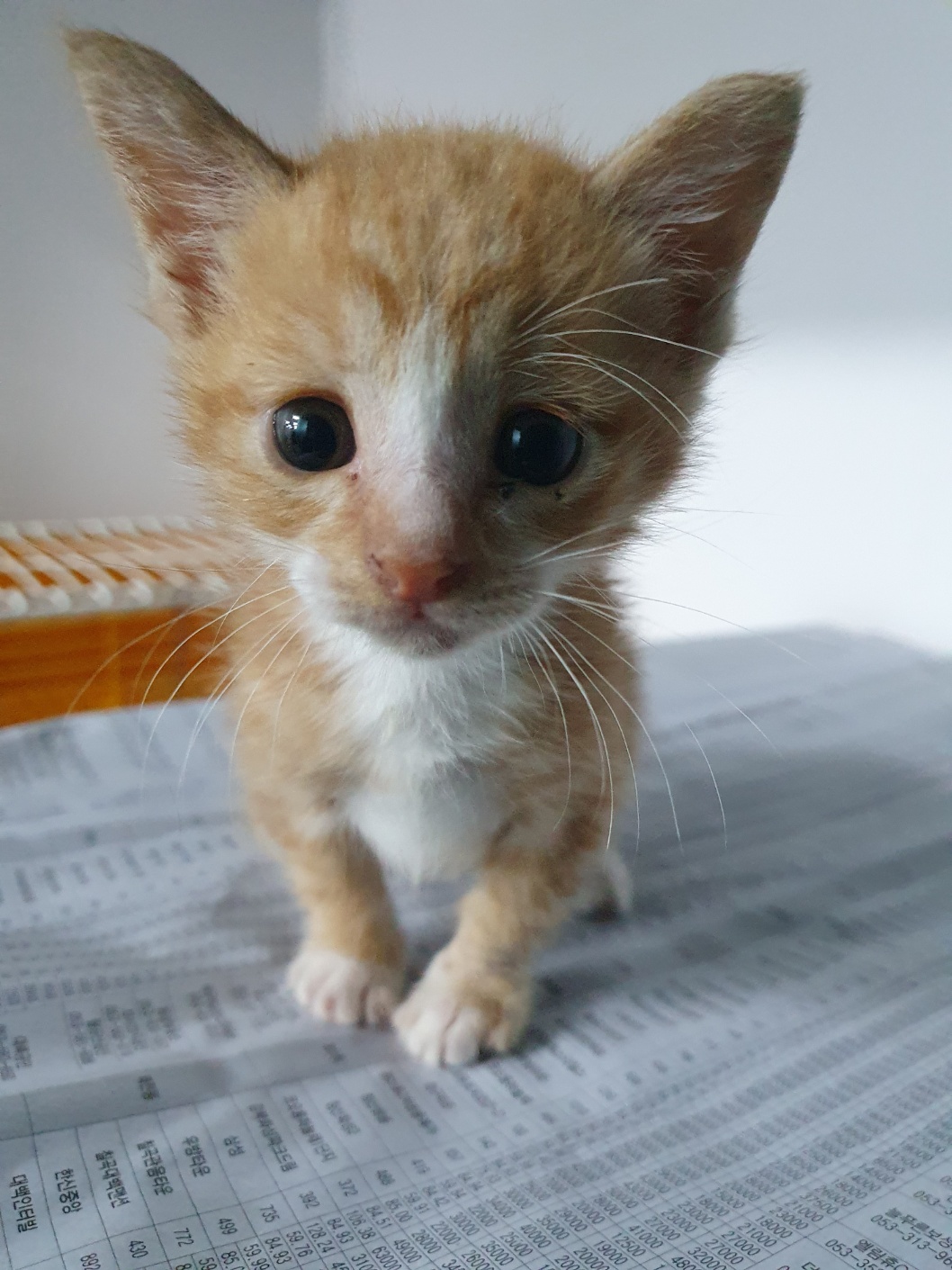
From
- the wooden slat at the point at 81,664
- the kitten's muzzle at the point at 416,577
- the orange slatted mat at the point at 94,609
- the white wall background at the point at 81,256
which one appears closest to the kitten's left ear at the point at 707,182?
the kitten's muzzle at the point at 416,577

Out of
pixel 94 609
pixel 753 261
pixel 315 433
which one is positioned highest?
pixel 753 261

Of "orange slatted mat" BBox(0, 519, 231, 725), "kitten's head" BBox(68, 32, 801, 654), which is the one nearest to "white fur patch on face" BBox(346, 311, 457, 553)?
"kitten's head" BBox(68, 32, 801, 654)

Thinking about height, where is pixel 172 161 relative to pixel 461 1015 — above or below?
above

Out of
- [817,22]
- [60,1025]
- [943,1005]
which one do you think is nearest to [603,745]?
[943,1005]

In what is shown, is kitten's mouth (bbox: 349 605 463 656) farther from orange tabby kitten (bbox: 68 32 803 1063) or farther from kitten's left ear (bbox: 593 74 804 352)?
kitten's left ear (bbox: 593 74 804 352)

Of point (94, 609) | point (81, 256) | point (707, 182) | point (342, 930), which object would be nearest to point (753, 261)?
point (707, 182)

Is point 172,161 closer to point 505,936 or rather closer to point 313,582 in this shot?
point 313,582
